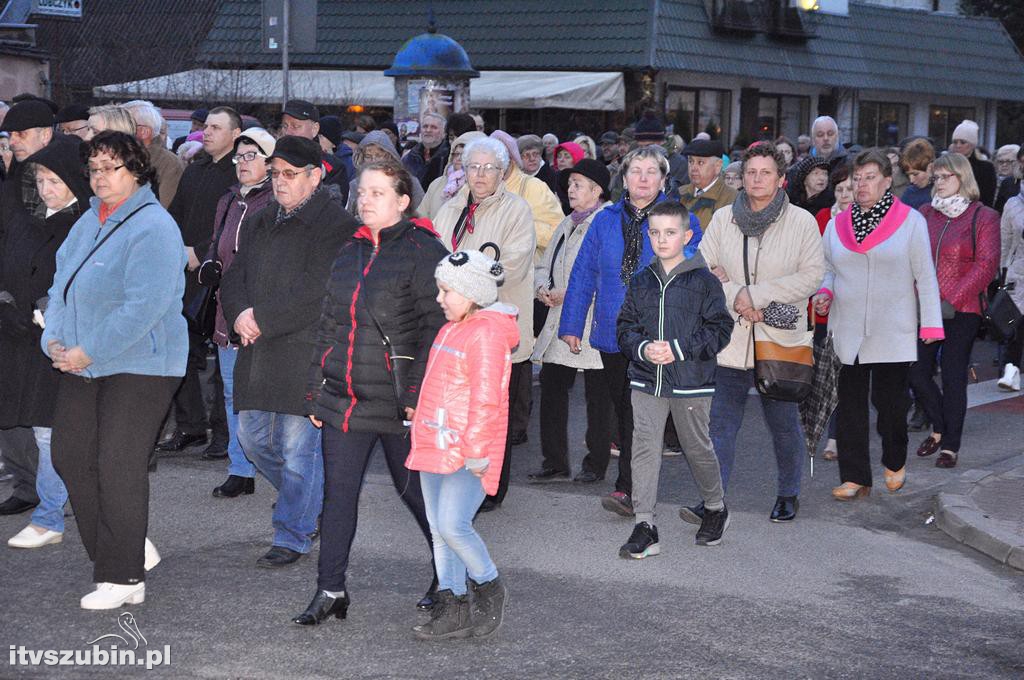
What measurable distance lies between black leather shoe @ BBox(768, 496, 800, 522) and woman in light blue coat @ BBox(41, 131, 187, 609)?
348 centimetres

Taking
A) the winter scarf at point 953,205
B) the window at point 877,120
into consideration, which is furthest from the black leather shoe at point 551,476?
the window at point 877,120

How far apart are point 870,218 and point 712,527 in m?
2.21

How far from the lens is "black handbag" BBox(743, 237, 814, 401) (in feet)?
25.2

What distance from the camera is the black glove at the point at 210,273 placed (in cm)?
791

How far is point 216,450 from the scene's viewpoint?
367 inches

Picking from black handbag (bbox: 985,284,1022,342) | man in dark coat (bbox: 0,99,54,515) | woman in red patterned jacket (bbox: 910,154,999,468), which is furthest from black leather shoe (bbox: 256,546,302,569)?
black handbag (bbox: 985,284,1022,342)

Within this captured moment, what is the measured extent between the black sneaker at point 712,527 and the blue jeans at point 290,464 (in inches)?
79.0

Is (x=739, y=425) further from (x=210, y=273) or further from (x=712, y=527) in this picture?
(x=210, y=273)

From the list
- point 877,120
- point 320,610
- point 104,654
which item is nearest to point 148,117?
point 320,610

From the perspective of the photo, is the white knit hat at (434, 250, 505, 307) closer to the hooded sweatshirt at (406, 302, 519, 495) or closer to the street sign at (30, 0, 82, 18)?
the hooded sweatshirt at (406, 302, 519, 495)

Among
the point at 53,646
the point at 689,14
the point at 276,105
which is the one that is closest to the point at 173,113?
the point at 276,105

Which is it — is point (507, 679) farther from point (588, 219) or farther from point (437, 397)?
point (588, 219)

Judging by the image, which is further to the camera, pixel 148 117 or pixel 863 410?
pixel 148 117

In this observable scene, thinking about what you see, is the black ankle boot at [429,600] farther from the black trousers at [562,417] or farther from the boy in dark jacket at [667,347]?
the black trousers at [562,417]
